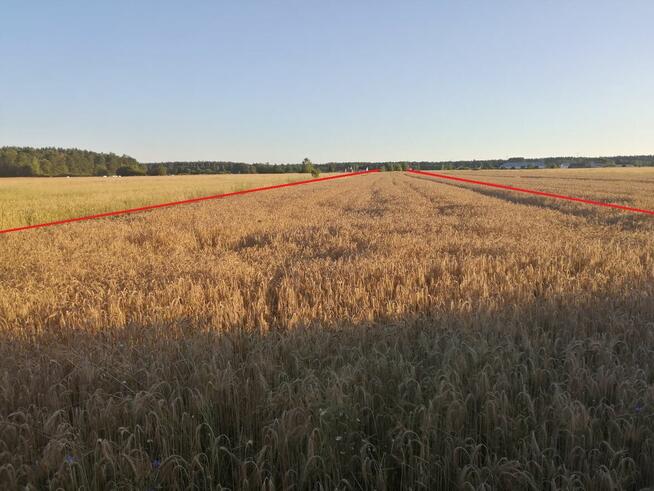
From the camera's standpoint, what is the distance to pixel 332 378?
3.07 m

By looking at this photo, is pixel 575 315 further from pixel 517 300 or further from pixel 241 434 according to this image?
pixel 241 434

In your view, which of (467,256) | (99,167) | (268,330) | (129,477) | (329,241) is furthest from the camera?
(99,167)

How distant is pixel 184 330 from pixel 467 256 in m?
5.54

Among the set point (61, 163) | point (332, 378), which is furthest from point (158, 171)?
point (332, 378)

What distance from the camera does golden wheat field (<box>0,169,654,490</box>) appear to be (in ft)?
7.49

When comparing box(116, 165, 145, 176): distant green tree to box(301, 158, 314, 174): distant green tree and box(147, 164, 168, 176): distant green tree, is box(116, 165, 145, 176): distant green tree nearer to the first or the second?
box(147, 164, 168, 176): distant green tree

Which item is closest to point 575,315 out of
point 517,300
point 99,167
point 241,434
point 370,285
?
point 517,300

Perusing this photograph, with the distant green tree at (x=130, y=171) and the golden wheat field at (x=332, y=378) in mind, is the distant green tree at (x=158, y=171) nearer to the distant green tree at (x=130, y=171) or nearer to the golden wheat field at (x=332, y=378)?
the distant green tree at (x=130, y=171)

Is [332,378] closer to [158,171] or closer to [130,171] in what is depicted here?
[158,171]

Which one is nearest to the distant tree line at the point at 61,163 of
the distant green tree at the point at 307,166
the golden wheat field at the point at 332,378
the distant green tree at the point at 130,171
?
the distant green tree at the point at 130,171

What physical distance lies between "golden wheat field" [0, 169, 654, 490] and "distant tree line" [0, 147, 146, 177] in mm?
121913

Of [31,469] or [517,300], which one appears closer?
[31,469]

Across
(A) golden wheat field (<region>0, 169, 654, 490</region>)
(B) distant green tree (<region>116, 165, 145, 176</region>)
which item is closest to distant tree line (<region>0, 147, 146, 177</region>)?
(B) distant green tree (<region>116, 165, 145, 176</region>)

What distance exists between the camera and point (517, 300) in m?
5.10
